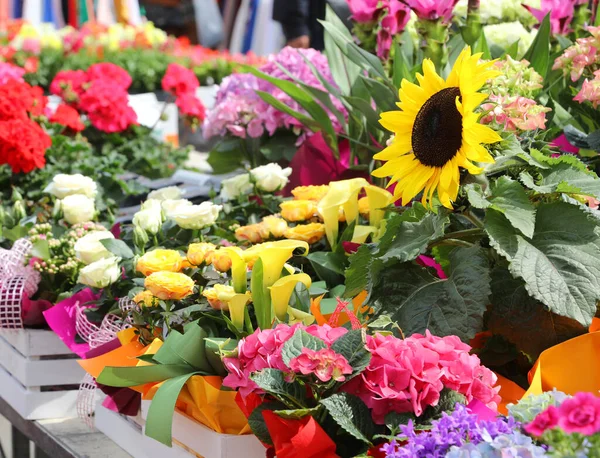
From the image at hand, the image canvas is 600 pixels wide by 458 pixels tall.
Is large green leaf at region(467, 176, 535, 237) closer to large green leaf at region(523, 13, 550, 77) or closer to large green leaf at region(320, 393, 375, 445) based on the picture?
large green leaf at region(320, 393, 375, 445)

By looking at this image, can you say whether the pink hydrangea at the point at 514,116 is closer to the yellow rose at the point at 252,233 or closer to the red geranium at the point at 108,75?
the yellow rose at the point at 252,233

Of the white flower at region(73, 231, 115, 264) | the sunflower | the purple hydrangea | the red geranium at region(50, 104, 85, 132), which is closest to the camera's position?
the purple hydrangea

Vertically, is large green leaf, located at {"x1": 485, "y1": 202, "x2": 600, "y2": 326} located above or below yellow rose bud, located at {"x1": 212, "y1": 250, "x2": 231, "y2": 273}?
above

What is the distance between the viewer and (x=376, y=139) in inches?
73.2

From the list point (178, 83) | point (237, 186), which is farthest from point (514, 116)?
point (178, 83)

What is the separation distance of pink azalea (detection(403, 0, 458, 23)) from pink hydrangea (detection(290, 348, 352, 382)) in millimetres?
823

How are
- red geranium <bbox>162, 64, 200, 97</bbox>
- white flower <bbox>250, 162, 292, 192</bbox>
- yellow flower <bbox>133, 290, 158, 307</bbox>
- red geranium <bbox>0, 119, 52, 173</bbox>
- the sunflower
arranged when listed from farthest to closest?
red geranium <bbox>162, 64, 200, 97</bbox> < red geranium <bbox>0, 119, 52, 173</bbox> < white flower <bbox>250, 162, 292, 192</bbox> < yellow flower <bbox>133, 290, 158, 307</bbox> < the sunflower

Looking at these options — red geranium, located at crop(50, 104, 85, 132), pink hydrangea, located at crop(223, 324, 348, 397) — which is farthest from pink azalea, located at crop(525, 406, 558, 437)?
red geranium, located at crop(50, 104, 85, 132)

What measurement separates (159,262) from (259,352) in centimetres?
38

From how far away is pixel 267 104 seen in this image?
6.90 feet

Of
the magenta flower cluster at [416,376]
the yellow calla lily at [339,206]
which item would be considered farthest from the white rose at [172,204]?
the magenta flower cluster at [416,376]

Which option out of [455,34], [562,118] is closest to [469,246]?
[562,118]

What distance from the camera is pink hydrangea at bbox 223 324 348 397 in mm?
946

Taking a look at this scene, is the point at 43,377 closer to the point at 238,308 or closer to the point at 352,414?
the point at 238,308
